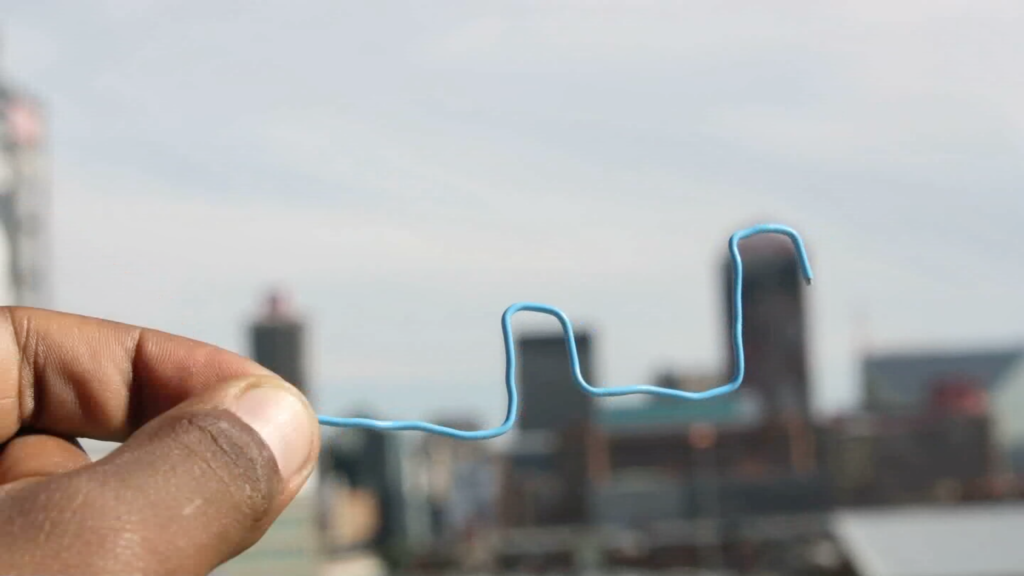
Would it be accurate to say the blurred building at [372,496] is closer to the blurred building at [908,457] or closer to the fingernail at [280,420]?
the blurred building at [908,457]

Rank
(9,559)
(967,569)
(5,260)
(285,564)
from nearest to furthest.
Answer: (9,559) < (967,569) < (285,564) < (5,260)

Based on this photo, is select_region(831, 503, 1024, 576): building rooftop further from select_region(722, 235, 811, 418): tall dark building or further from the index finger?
select_region(722, 235, 811, 418): tall dark building

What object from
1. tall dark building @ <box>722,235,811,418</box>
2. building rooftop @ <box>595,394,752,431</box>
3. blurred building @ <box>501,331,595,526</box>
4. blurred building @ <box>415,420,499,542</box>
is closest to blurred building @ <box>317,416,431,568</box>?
blurred building @ <box>415,420,499,542</box>

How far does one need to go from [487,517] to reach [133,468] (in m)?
48.4

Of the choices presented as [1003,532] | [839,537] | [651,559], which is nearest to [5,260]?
[651,559]

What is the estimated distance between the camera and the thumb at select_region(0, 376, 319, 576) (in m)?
1.67

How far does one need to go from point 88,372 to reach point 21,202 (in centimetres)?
4274

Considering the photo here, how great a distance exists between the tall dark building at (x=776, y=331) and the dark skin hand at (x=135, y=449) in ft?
174

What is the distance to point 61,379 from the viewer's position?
226 centimetres

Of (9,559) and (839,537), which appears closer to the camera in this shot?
(9,559)

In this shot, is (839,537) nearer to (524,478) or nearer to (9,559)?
(9,559)

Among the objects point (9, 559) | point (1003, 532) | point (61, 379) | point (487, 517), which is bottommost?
point (487, 517)

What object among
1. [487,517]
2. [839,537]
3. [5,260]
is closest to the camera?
[839,537]

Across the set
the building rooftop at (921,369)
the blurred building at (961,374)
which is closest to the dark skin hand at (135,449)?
the blurred building at (961,374)
